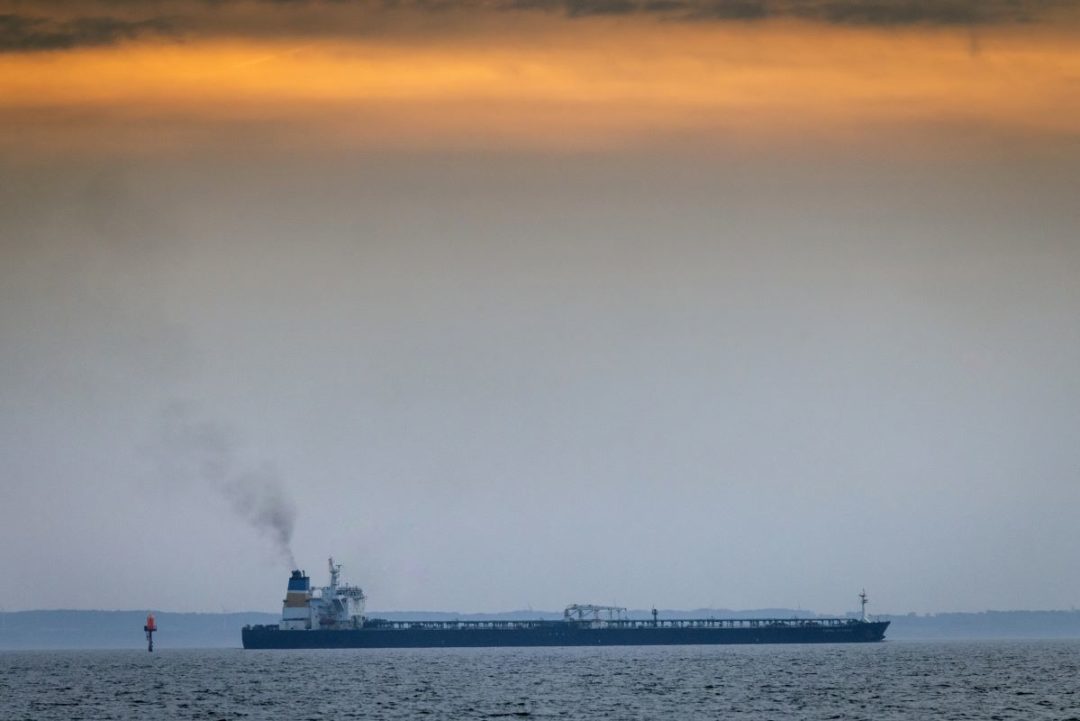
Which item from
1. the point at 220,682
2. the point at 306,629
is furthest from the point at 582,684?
the point at 306,629

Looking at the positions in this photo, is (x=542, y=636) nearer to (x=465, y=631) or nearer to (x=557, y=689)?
(x=465, y=631)

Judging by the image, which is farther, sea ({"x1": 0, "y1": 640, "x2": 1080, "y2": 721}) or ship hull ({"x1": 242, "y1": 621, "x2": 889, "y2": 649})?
ship hull ({"x1": 242, "y1": 621, "x2": 889, "y2": 649})

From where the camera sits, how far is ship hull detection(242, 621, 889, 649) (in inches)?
6777

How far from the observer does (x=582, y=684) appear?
108 meters

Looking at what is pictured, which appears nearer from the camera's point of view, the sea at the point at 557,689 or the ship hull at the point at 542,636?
the sea at the point at 557,689

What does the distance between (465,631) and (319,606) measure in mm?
15344

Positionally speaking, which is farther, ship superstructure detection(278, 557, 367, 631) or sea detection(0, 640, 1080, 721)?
ship superstructure detection(278, 557, 367, 631)

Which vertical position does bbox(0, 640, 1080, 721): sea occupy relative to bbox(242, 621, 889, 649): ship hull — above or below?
below

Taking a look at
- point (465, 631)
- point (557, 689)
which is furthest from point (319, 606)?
point (557, 689)

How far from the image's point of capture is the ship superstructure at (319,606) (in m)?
173

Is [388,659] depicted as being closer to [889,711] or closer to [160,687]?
[160,687]

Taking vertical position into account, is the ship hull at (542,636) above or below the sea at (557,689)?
above

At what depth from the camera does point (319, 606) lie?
173875 millimetres

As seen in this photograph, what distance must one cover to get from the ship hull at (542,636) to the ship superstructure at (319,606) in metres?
1.52
